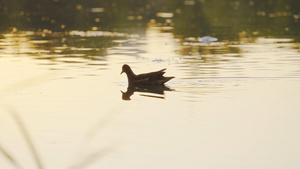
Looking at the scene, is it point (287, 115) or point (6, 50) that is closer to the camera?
point (287, 115)

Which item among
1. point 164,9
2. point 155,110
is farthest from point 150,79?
point 164,9

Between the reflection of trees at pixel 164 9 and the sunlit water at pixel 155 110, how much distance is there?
954 centimetres

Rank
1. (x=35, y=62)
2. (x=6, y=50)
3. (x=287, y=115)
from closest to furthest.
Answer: (x=287, y=115), (x=35, y=62), (x=6, y=50)

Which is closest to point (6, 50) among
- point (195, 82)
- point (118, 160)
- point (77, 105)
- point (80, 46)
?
point (80, 46)

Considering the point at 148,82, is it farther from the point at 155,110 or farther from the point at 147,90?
the point at 155,110

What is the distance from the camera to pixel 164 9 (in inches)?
2218

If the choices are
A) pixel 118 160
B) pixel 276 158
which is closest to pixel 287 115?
pixel 276 158

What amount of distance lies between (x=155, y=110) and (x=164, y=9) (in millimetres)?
43148

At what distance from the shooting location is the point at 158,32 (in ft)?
115

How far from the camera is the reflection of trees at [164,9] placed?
120ft

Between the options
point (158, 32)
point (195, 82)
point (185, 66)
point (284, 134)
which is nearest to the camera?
point (284, 134)

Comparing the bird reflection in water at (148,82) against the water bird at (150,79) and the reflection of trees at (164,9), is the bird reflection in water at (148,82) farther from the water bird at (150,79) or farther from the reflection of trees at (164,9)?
the reflection of trees at (164,9)

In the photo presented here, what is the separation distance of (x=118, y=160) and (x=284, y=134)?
2942 mm

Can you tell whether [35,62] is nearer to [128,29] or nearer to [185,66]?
[185,66]
